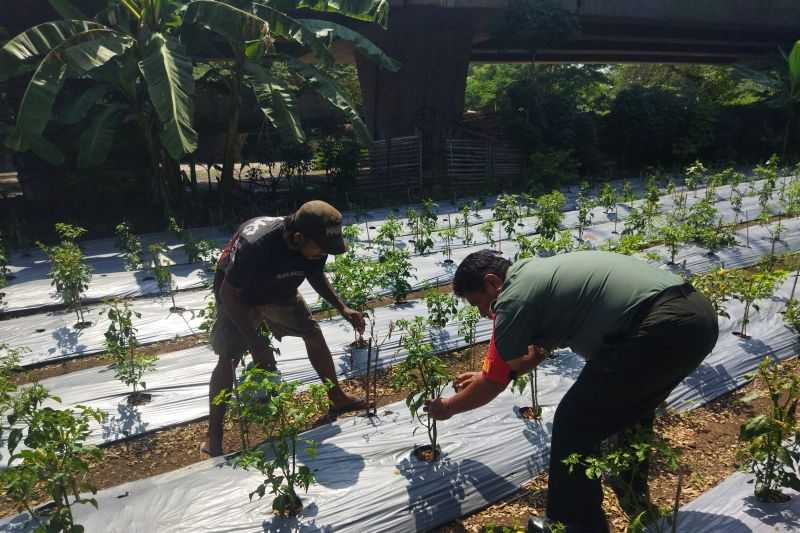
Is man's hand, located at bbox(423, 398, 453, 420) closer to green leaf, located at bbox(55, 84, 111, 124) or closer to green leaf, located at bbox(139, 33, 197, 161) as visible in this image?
green leaf, located at bbox(139, 33, 197, 161)

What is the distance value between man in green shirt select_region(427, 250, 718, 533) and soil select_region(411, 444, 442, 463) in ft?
2.76

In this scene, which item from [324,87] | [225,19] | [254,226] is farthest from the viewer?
[324,87]

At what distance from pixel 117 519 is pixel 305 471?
3.26ft

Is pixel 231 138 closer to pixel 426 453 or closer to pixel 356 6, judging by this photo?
pixel 356 6

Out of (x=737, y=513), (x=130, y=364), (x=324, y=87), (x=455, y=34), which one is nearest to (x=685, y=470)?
(x=737, y=513)

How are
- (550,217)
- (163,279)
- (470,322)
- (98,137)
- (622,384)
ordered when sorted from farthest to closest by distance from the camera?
(98,137) → (550,217) → (163,279) → (470,322) → (622,384)

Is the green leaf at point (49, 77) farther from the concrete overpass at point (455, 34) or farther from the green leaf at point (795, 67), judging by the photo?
the green leaf at point (795, 67)

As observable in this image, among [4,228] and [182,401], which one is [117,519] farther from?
[4,228]

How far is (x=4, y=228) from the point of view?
9297mm

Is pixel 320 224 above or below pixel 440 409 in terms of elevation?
above

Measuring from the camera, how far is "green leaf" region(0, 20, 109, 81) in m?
7.05

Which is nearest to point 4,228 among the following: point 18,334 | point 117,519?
point 18,334

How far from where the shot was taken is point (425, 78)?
13.6 meters

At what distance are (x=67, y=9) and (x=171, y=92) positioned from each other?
9.37 feet
